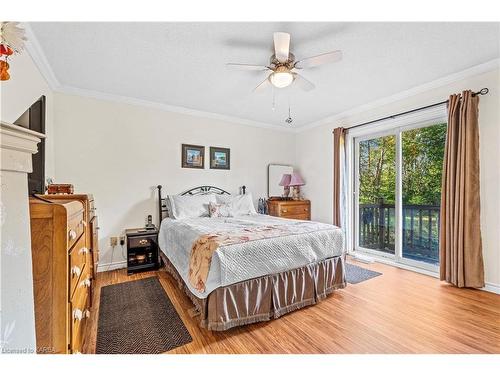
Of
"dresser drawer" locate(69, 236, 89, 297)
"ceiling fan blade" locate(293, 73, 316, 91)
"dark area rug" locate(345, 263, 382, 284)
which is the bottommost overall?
"dark area rug" locate(345, 263, 382, 284)

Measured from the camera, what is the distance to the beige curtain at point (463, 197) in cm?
254

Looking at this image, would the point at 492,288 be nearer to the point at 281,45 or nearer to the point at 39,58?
the point at 281,45

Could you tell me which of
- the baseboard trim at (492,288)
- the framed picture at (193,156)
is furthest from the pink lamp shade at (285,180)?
the baseboard trim at (492,288)

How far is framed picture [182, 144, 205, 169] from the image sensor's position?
3.80 m

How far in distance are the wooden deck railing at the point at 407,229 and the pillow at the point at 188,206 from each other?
274 centimetres

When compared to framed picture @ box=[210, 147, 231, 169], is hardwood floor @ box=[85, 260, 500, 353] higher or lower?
lower

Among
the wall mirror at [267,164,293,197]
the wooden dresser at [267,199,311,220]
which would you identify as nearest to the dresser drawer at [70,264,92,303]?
the wooden dresser at [267,199,311,220]

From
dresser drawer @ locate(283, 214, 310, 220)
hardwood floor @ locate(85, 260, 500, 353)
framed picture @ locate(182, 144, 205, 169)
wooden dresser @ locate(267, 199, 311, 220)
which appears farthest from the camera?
dresser drawer @ locate(283, 214, 310, 220)

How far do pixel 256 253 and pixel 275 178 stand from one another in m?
2.99

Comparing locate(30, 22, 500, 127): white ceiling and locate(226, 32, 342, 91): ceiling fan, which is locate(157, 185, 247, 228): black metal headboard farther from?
locate(226, 32, 342, 91): ceiling fan

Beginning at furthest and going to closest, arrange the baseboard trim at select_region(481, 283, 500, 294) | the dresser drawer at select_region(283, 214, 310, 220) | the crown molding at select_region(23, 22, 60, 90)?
the dresser drawer at select_region(283, 214, 310, 220) → the baseboard trim at select_region(481, 283, 500, 294) → the crown molding at select_region(23, 22, 60, 90)

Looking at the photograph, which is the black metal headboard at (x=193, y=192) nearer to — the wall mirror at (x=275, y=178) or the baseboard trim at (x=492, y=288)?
the wall mirror at (x=275, y=178)

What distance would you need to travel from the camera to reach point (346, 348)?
5.40ft
